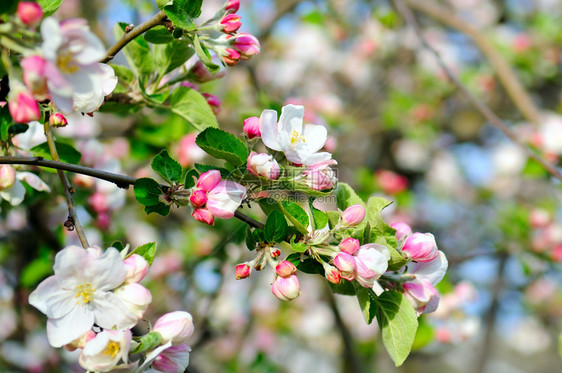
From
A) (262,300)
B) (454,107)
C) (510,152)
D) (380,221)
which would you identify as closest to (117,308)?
(380,221)

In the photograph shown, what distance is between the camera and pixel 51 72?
59 cm

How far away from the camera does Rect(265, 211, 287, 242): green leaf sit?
75cm

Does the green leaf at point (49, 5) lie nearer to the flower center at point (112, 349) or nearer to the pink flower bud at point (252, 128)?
the pink flower bud at point (252, 128)

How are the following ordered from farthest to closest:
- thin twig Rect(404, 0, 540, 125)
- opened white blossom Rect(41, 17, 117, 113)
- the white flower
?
1. thin twig Rect(404, 0, 540, 125)
2. the white flower
3. opened white blossom Rect(41, 17, 117, 113)

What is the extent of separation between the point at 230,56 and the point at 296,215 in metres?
0.28

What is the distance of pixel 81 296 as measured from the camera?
0.71 metres

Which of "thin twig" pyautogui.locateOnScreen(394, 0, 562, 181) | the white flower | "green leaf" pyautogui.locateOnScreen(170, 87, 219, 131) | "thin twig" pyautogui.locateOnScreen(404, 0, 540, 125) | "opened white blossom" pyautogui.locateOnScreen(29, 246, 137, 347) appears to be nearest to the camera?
"opened white blossom" pyautogui.locateOnScreen(29, 246, 137, 347)

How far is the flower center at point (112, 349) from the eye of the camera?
0.66m

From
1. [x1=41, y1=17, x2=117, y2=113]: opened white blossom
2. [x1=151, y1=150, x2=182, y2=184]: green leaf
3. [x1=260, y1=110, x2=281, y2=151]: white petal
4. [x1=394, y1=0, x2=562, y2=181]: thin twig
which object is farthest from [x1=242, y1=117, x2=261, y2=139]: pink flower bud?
[x1=394, y1=0, x2=562, y2=181]: thin twig

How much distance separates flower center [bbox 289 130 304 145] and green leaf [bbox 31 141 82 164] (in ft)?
1.46

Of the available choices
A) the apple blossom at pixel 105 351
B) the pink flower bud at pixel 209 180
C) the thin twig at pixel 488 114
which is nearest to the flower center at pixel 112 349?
the apple blossom at pixel 105 351

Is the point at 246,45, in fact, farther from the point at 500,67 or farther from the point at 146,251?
the point at 500,67

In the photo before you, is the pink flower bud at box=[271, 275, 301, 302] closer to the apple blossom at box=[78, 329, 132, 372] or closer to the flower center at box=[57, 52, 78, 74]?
the apple blossom at box=[78, 329, 132, 372]

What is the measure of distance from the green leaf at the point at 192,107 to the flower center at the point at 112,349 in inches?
17.3
